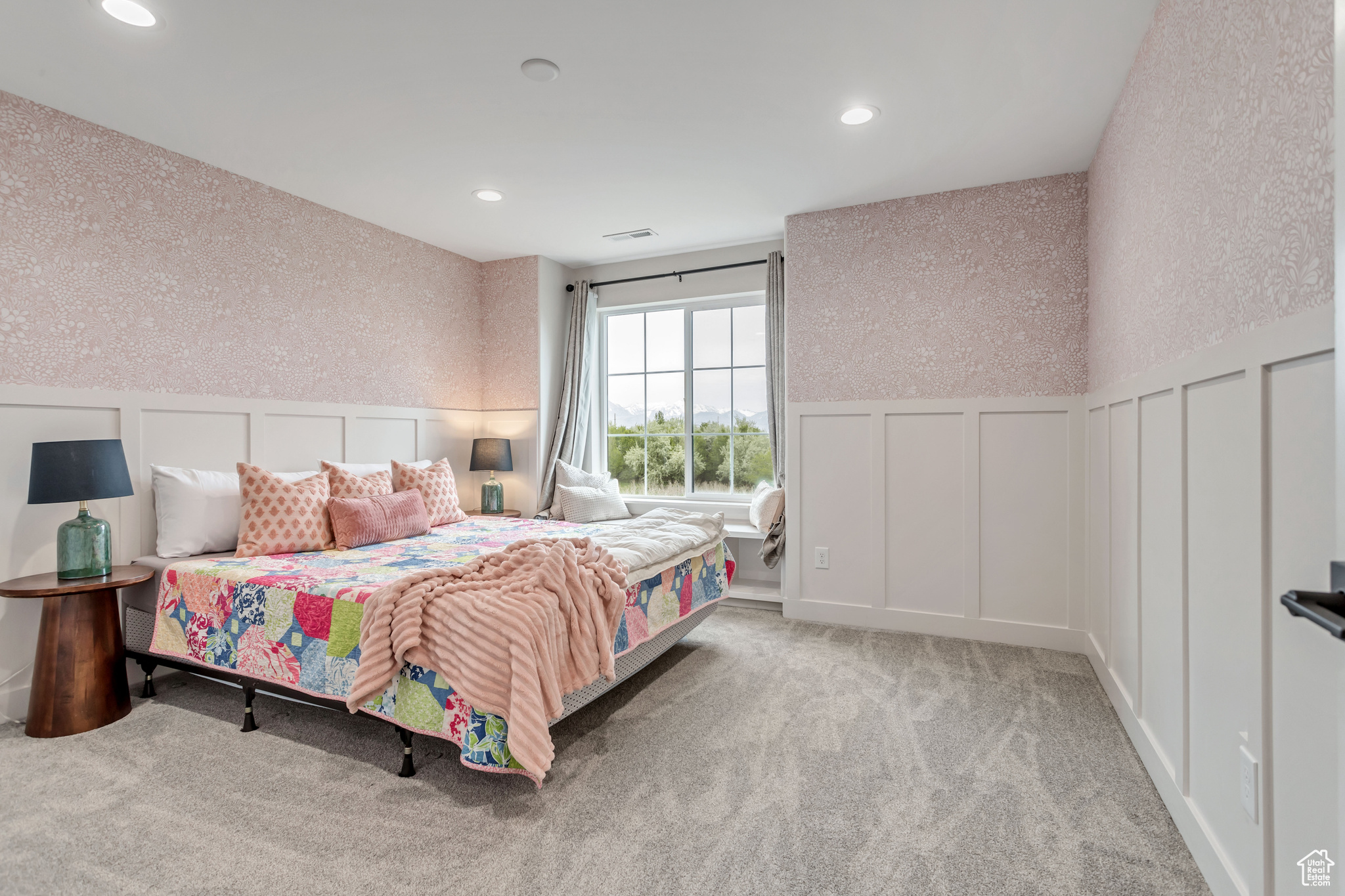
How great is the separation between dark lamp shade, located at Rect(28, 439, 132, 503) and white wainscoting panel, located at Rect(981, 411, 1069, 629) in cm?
394

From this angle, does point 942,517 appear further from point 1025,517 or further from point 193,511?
point 193,511

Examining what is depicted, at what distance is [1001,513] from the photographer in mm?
3443

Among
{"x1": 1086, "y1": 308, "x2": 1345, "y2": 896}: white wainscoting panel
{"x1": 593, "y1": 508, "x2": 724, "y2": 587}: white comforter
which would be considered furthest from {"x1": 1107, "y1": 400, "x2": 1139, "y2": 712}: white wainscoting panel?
{"x1": 593, "y1": 508, "x2": 724, "y2": 587}: white comforter

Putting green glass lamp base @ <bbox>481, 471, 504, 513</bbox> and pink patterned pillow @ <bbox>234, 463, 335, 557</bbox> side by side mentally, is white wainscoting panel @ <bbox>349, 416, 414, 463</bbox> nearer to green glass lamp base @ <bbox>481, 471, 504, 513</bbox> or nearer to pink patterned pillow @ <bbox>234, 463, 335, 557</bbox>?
green glass lamp base @ <bbox>481, 471, 504, 513</bbox>

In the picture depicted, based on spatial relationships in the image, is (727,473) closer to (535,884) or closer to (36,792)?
(535,884)

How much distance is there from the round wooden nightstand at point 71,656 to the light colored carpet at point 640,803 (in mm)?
88

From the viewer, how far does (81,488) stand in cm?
234

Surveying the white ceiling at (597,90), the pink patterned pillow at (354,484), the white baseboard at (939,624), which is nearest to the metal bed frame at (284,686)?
the pink patterned pillow at (354,484)

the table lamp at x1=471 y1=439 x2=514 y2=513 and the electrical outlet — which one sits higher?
the table lamp at x1=471 y1=439 x2=514 y2=513

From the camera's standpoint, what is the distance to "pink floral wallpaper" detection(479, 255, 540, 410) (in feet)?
15.6

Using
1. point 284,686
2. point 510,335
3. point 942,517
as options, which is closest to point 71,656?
point 284,686

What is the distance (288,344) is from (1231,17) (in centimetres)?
397

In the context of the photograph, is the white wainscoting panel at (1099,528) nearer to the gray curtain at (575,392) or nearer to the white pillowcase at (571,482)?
the white pillowcase at (571,482)

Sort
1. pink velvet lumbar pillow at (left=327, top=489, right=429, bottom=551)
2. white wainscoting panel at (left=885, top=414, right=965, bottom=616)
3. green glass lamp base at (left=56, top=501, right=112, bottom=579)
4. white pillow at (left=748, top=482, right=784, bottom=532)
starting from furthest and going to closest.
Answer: white pillow at (left=748, top=482, right=784, bottom=532) < white wainscoting panel at (left=885, top=414, right=965, bottom=616) < pink velvet lumbar pillow at (left=327, top=489, right=429, bottom=551) < green glass lamp base at (left=56, top=501, right=112, bottom=579)
